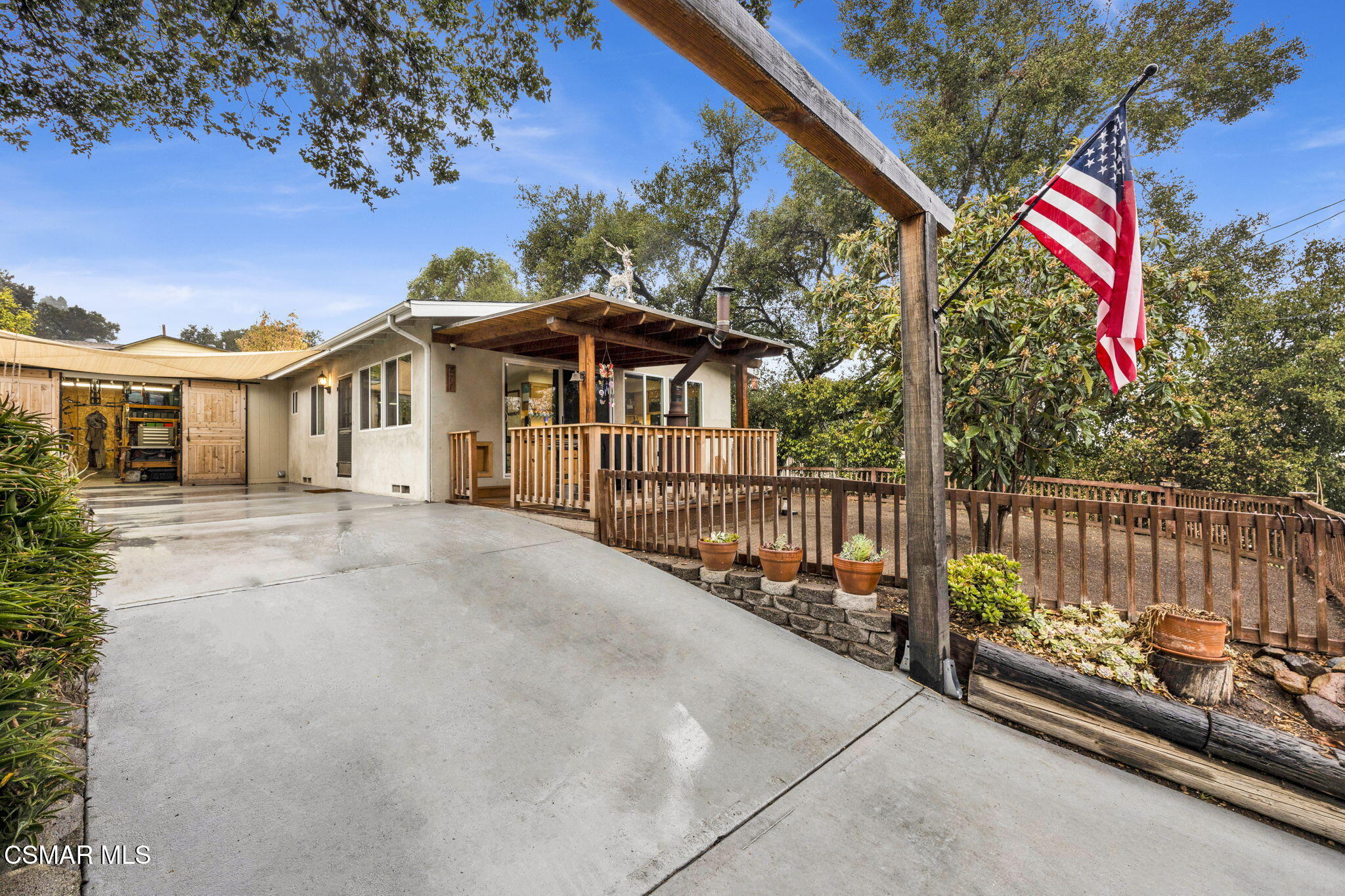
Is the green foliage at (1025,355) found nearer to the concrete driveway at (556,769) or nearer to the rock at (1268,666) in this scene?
the rock at (1268,666)

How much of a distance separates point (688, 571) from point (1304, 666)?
3913mm

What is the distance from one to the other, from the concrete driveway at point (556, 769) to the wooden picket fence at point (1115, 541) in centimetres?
124

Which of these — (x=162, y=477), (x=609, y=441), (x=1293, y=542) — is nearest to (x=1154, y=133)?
(x=1293, y=542)

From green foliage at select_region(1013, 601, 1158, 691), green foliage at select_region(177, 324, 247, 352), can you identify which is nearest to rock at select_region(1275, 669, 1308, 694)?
green foliage at select_region(1013, 601, 1158, 691)

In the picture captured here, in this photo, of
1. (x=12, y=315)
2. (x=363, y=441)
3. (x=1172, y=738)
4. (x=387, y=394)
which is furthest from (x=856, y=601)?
(x=12, y=315)

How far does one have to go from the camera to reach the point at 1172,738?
2764 mm

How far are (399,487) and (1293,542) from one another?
32.2 feet

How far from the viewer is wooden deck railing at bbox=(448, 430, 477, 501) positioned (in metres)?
7.36

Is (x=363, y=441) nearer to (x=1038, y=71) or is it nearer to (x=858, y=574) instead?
(x=858, y=574)

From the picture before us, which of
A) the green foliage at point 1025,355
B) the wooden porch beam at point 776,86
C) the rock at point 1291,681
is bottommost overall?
the rock at point 1291,681

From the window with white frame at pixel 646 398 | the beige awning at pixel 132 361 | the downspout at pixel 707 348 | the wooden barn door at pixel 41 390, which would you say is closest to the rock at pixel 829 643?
the downspout at pixel 707 348

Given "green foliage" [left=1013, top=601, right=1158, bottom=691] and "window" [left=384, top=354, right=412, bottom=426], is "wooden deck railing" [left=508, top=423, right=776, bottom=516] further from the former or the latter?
"green foliage" [left=1013, top=601, right=1158, bottom=691]

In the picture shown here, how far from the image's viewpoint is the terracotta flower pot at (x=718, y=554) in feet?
14.5

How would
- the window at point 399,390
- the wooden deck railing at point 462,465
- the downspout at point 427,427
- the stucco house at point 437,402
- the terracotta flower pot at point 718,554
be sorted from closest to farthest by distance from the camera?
the terracotta flower pot at point 718,554 < the stucco house at point 437,402 < the wooden deck railing at point 462,465 < the downspout at point 427,427 < the window at point 399,390
